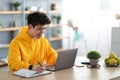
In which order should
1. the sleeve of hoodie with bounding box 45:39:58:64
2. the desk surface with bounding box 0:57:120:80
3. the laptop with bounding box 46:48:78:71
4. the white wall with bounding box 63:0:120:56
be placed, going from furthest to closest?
the white wall with bounding box 63:0:120:56, the sleeve of hoodie with bounding box 45:39:58:64, the laptop with bounding box 46:48:78:71, the desk surface with bounding box 0:57:120:80

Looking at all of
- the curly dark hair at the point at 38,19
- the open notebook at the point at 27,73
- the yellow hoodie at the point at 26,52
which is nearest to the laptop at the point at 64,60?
the open notebook at the point at 27,73

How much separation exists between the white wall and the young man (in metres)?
2.96

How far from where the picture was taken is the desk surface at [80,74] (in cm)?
232

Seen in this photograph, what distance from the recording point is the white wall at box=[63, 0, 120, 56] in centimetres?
571

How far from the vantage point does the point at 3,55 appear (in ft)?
17.9

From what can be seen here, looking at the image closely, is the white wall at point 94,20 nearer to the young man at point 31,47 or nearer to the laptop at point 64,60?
the young man at point 31,47

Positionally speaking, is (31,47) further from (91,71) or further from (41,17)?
(91,71)

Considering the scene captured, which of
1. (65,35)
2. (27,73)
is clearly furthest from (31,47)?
(65,35)

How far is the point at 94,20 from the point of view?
19.4 ft

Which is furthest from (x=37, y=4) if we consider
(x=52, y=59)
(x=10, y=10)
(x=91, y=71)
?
(x=91, y=71)

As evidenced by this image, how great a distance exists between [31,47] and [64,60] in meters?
0.43

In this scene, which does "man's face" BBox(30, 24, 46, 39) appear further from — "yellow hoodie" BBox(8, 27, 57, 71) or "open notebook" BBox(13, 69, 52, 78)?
"open notebook" BBox(13, 69, 52, 78)

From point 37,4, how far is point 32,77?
3.92 meters

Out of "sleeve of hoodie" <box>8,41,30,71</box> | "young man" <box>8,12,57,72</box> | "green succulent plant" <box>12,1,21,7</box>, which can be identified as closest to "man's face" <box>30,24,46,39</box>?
"young man" <box>8,12,57,72</box>
